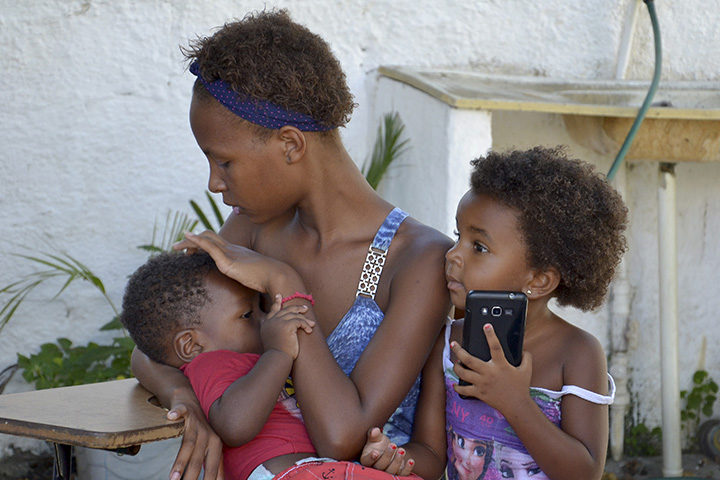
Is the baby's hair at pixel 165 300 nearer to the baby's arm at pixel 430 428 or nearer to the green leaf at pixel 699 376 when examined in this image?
the baby's arm at pixel 430 428

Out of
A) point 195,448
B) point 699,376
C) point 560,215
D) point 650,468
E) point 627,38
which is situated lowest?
point 650,468

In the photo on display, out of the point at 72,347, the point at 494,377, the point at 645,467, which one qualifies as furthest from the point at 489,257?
the point at 645,467

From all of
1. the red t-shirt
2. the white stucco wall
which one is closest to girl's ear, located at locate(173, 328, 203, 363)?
the red t-shirt

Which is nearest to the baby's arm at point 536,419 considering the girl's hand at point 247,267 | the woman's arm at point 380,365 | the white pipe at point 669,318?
the woman's arm at point 380,365

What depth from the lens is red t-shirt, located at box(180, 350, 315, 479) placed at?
6.57 feet

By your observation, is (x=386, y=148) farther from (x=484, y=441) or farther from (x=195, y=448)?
(x=195, y=448)

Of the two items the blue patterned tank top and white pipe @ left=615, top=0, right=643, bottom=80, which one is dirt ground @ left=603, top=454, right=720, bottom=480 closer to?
white pipe @ left=615, top=0, right=643, bottom=80

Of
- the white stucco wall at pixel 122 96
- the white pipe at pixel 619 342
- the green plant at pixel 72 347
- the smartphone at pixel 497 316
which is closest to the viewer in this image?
the smartphone at pixel 497 316

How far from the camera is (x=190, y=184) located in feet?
13.3

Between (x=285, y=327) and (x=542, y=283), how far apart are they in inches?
25.3

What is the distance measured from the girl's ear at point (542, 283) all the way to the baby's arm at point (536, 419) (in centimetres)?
20

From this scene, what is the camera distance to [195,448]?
6.33 ft

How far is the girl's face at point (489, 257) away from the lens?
2010mm

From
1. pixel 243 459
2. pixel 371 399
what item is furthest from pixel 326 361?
pixel 243 459
